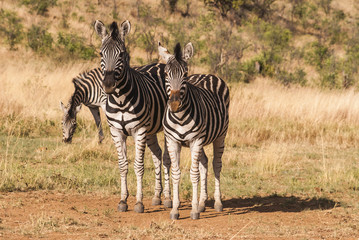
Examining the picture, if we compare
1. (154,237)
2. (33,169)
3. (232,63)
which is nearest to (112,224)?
(154,237)

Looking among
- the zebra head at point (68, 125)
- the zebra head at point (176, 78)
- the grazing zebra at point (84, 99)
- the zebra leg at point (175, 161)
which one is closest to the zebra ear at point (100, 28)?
the zebra head at point (176, 78)

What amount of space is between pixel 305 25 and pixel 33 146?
120 feet

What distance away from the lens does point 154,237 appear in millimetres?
5426

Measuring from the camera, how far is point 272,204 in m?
7.59

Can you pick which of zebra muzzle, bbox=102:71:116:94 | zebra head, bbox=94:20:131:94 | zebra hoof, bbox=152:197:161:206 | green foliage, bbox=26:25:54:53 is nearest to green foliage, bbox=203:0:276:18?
green foliage, bbox=26:25:54:53

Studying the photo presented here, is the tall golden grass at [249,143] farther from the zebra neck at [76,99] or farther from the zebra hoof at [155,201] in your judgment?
the zebra neck at [76,99]

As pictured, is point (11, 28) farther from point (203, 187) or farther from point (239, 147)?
point (203, 187)

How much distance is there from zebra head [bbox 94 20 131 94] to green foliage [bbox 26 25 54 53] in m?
20.0

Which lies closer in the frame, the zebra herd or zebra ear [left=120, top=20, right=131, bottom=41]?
the zebra herd

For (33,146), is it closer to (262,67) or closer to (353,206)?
(353,206)

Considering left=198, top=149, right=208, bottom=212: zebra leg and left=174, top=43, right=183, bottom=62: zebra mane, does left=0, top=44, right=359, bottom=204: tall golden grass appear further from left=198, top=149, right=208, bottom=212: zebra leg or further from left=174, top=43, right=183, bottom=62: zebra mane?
left=174, top=43, right=183, bottom=62: zebra mane

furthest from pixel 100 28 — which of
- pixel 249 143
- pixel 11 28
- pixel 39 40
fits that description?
pixel 11 28

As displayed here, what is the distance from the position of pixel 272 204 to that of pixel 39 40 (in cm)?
2188

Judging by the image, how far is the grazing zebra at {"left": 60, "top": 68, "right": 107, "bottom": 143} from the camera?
37.9ft
